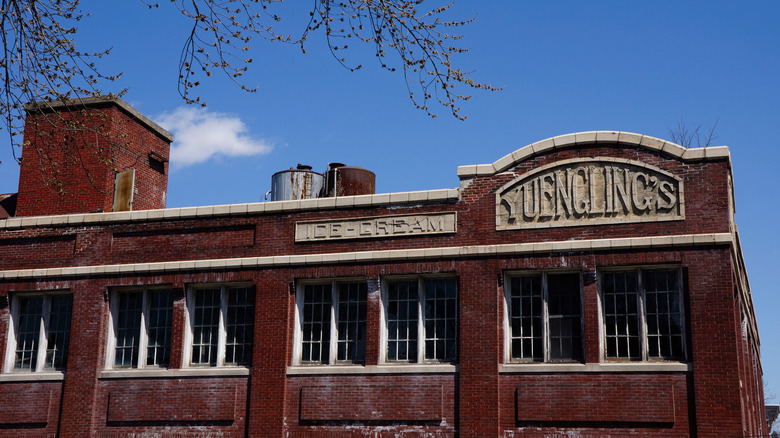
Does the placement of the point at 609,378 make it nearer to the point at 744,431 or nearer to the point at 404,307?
the point at 744,431

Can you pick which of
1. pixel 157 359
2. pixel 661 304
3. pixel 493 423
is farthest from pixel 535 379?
pixel 157 359

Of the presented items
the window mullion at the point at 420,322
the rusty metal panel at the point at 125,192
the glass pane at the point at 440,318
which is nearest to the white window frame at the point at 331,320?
the window mullion at the point at 420,322

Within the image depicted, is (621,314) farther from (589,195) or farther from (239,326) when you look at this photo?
(239,326)

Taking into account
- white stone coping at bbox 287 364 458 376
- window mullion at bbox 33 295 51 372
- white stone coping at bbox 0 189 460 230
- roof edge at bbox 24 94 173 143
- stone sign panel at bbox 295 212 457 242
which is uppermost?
roof edge at bbox 24 94 173 143

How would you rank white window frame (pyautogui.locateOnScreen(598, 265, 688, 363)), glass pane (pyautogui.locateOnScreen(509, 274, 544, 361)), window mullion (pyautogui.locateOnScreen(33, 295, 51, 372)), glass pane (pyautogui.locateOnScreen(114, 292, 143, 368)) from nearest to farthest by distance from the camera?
white window frame (pyautogui.locateOnScreen(598, 265, 688, 363)) → glass pane (pyautogui.locateOnScreen(509, 274, 544, 361)) → glass pane (pyautogui.locateOnScreen(114, 292, 143, 368)) → window mullion (pyautogui.locateOnScreen(33, 295, 51, 372))

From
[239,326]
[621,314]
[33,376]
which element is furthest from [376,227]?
[33,376]

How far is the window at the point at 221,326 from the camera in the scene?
64.4 feet

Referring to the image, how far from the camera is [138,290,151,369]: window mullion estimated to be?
20.2 meters

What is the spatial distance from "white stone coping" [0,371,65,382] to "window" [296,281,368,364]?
19.1 ft

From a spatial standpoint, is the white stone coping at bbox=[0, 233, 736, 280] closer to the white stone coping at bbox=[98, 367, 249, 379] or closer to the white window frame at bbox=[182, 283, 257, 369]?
the white window frame at bbox=[182, 283, 257, 369]

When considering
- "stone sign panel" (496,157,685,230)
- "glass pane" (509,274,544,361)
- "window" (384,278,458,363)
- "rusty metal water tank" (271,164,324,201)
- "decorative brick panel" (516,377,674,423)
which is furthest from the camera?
"rusty metal water tank" (271,164,324,201)

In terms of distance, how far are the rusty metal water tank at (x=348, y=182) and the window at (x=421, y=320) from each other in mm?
3268

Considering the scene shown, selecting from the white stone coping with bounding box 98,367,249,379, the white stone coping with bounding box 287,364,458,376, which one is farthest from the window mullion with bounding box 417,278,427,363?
the white stone coping with bounding box 98,367,249,379

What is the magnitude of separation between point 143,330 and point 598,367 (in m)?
10.1
